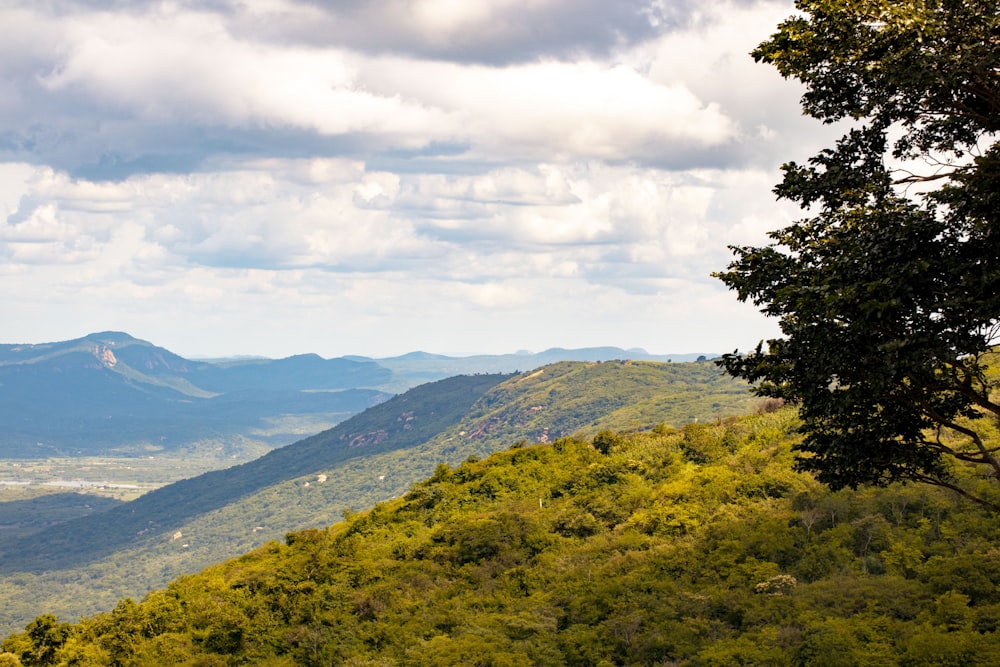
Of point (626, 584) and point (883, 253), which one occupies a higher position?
point (883, 253)

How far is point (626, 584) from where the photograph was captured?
138 ft

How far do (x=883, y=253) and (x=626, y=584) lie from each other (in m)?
28.0

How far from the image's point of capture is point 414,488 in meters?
75.6

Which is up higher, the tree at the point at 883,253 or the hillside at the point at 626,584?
the tree at the point at 883,253

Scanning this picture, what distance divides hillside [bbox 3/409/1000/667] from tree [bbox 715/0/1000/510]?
11.0m

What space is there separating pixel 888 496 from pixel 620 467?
923 inches

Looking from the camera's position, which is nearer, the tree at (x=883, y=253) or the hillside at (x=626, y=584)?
the tree at (x=883, y=253)

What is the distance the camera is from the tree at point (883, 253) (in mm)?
18016

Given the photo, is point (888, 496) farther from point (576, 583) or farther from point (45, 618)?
point (45, 618)

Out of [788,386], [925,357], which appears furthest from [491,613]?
[925,357]

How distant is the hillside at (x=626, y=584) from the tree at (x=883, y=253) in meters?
11.0

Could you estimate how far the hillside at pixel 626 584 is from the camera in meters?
32.6

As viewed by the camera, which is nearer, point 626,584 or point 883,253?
point 883,253

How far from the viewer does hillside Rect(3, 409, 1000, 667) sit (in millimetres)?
32594
